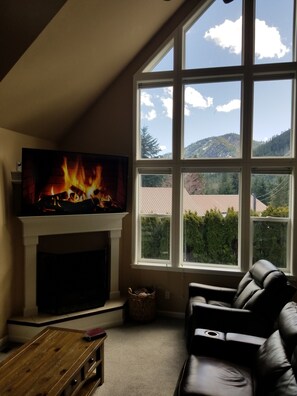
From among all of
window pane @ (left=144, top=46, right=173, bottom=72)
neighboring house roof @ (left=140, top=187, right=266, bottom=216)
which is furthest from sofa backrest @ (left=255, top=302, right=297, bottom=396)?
window pane @ (left=144, top=46, right=173, bottom=72)

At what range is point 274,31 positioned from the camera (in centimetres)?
375

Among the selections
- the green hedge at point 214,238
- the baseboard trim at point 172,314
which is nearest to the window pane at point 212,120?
the green hedge at point 214,238

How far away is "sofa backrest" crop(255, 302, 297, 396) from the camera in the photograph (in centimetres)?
162

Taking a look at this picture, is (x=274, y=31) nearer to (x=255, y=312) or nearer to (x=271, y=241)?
(x=271, y=241)

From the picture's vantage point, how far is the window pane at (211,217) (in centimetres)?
390

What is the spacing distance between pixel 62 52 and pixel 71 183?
58.0 inches

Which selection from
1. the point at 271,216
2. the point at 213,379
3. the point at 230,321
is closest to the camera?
the point at 213,379

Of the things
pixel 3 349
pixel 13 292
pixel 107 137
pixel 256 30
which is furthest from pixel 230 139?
pixel 3 349

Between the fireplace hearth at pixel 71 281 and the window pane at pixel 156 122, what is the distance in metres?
1.63

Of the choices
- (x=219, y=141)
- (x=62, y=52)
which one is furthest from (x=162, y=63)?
(x=62, y=52)

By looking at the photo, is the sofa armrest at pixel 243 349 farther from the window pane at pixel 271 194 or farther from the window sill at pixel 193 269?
the window pane at pixel 271 194

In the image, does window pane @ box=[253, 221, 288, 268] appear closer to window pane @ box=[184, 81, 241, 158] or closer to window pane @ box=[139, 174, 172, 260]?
window pane @ box=[184, 81, 241, 158]

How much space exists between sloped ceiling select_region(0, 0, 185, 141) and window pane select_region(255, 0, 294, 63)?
1135 mm

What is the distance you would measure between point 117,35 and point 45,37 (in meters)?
1.10
